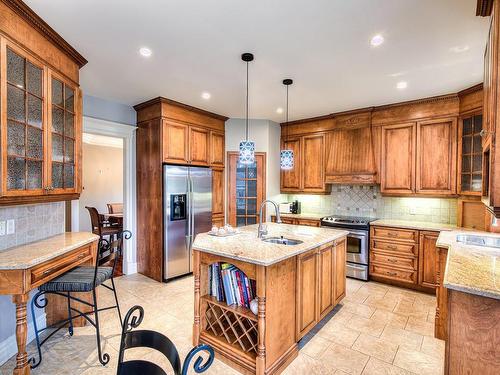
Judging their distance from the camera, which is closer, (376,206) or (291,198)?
(376,206)

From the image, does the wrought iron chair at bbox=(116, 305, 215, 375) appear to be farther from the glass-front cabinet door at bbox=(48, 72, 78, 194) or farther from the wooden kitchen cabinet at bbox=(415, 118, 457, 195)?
the wooden kitchen cabinet at bbox=(415, 118, 457, 195)

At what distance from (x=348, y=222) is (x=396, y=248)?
0.74 meters

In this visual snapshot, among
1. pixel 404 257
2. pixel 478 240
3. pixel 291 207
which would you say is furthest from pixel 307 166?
pixel 478 240

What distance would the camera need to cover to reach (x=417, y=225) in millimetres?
3840

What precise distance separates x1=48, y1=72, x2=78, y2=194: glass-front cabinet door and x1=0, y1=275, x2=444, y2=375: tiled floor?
1.43 meters

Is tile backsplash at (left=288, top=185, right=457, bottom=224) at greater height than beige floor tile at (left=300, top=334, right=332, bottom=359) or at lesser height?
greater

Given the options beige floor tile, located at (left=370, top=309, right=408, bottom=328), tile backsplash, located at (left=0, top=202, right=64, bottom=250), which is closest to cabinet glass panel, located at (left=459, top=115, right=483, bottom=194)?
beige floor tile, located at (left=370, top=309, right=408, bottom=328)

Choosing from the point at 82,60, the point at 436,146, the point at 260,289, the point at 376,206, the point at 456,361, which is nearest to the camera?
the point at 456,361

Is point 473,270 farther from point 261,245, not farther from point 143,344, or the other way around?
point 143,344

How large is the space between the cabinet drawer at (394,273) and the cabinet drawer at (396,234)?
44 centimetres

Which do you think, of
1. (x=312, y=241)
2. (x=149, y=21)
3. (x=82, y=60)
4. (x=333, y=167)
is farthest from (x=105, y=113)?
(x=333, y=167)

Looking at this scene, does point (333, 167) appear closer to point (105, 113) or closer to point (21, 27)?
point (105, 113)

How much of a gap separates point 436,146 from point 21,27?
4782 millimetres

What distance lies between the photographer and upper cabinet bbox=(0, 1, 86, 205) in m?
1.92
